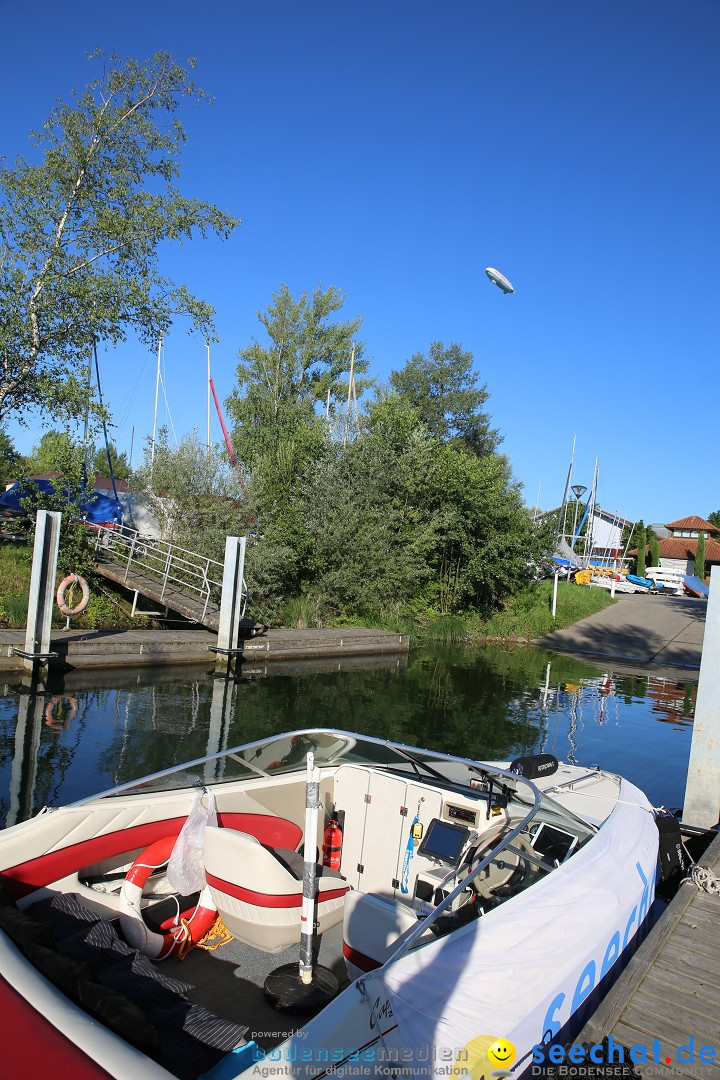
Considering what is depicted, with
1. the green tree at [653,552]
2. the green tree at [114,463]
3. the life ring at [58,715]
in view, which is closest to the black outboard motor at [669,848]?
the life ring at [58,715]

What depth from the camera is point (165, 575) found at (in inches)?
725

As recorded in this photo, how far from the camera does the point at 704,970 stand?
14.3ft

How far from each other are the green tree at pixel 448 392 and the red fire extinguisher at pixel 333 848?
3974 cm


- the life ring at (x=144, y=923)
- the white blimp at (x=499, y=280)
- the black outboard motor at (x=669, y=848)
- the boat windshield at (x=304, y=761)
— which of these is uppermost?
the white blimp at (x=499, y=280)

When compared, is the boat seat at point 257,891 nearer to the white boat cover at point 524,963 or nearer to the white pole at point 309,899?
the white pole at point 309,899

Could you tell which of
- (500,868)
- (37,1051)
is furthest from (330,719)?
(37,1051)

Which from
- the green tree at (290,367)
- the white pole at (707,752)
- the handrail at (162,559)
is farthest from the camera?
the green tree at (290,367)

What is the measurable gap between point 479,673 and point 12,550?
41.9ft

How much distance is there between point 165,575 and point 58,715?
7.25m

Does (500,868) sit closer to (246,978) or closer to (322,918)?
(322,918)

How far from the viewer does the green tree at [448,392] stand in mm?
43812

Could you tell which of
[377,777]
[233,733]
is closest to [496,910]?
[377,777]

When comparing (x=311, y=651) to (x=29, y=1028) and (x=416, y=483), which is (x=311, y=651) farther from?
(x=29, y=1028)

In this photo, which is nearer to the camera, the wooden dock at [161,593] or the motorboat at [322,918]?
A: the motorboat at [322,918]
